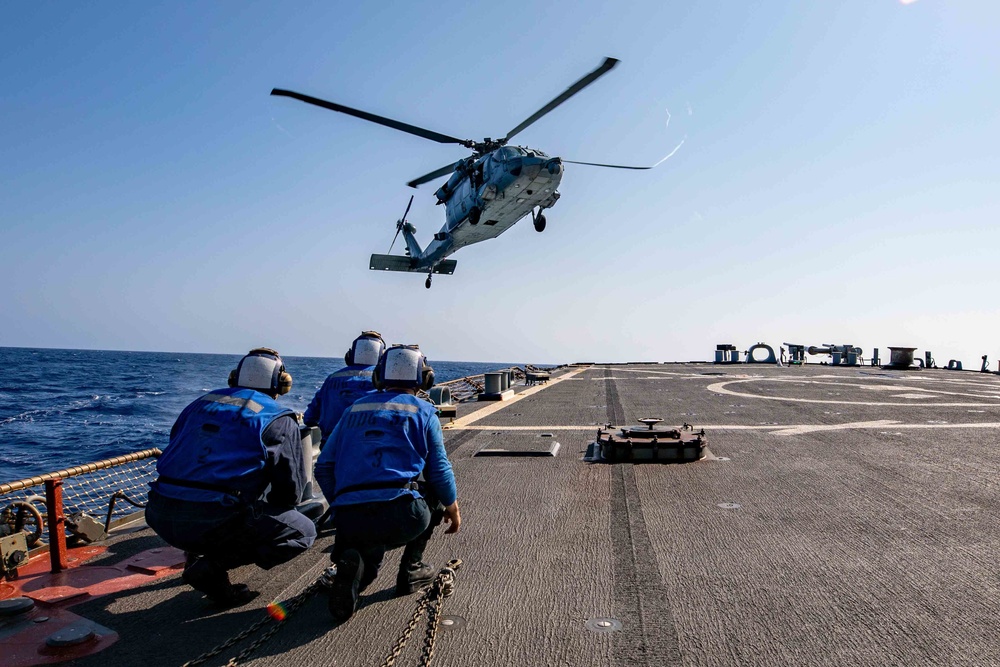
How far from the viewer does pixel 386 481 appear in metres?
4.24

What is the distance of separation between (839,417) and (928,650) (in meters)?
11.9

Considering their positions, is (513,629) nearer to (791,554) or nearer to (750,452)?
(791,554)

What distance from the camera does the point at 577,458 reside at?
9547mm

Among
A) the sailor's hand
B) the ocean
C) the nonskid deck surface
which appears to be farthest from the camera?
the ocean

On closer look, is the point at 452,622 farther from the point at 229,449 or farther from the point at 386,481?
the point at 229,449

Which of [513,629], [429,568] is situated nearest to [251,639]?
[429,568]

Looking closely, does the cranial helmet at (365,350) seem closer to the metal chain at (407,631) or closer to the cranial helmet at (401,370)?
the cranial helmet at (401,370)

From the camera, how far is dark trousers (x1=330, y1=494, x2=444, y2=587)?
13.8ft

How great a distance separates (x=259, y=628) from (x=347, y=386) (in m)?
2.66

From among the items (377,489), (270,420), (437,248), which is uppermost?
(437,248)

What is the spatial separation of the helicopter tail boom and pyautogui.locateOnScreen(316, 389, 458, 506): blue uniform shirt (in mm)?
23599

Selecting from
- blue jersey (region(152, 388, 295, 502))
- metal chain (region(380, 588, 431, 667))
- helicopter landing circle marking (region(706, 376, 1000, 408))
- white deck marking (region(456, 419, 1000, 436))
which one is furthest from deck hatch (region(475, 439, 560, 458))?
helicopter landing circle marking (region(706, 376, 1000, 408))

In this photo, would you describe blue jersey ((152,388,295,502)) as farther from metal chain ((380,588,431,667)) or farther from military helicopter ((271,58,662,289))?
military helicopter ((271,58,662,289))

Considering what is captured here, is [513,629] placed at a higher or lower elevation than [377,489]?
lower
